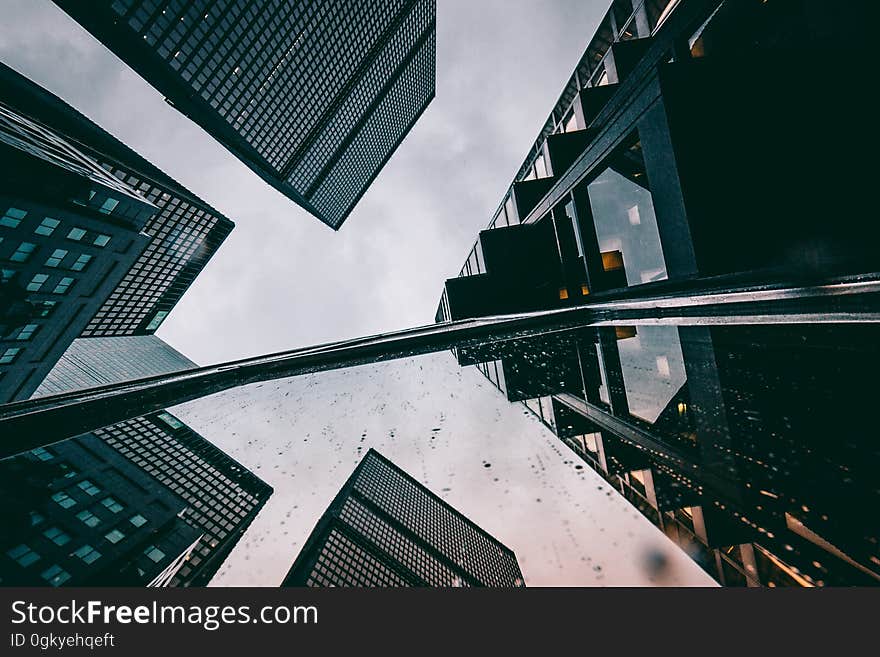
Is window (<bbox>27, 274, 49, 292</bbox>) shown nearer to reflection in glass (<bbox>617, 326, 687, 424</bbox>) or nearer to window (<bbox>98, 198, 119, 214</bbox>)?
window (<bbox>98, 198, 119, 214</bbox>)

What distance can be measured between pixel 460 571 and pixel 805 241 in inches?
328

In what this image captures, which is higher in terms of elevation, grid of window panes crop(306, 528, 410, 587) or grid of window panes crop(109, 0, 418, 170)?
grid of window panes crop(109, 0, 418, 170)

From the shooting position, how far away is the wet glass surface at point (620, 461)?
1021mm

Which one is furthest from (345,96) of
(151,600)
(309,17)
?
(151,600)

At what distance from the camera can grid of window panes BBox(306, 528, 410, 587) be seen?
46.7 inches

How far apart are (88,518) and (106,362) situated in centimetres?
10536

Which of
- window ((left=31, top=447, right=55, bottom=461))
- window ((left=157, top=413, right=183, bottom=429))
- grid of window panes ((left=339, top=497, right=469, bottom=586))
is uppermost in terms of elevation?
grid of window panes ((left=339, top=497, right=469, bottom=586))

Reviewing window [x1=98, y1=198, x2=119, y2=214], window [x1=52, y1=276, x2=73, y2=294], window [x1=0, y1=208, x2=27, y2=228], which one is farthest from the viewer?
window [x1=98, y1=198, x2=119, y2=214]

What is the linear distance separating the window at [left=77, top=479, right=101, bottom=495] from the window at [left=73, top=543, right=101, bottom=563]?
0.53 metres

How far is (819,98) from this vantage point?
616 centimetres

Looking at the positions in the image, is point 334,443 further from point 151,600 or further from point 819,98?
point 819,98

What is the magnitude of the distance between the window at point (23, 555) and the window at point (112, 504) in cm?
30

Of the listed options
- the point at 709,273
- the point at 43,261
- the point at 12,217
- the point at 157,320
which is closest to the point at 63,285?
the point at 43,261

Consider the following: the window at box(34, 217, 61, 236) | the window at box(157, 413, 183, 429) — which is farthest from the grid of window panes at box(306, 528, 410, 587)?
the window at box(34, 217, 61, 236)
